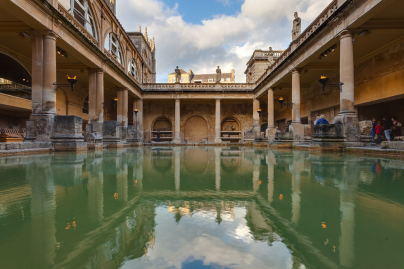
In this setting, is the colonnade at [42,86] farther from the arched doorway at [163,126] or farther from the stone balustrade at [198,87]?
the arched doorway at [163,126]

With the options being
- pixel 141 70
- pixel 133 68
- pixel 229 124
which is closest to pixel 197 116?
pixel 229 124

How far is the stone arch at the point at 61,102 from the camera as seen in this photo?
16422 mm

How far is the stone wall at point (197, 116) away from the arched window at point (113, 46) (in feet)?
29.4

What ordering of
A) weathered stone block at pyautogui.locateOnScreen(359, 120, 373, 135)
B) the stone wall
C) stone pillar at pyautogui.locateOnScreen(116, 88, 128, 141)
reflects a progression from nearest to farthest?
weathered stone block at pyautogui.locateOnScreen(359, 120, 373, 135) → stone pillar at pyautogui.locateOnScreen(116, 88, 128, 141) → the stone wall

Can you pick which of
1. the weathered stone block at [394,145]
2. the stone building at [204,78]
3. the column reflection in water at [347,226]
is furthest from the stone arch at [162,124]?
the stone building at [204,78]

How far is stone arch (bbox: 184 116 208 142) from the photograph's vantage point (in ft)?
92.0

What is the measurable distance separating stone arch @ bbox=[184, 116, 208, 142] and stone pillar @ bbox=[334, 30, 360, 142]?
19.9m

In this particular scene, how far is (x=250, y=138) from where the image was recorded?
19766 millimetres

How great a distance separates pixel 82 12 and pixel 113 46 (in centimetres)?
496

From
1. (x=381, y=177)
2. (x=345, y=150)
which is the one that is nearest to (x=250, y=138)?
(x=345, y=150)

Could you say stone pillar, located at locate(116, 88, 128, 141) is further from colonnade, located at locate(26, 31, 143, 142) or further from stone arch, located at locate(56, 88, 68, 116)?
colonnade, located at locate(26, 31, 143, 142)

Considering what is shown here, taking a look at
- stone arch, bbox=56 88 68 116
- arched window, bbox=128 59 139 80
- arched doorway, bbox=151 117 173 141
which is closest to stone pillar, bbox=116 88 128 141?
stone arch, bbox=56 88 68 116

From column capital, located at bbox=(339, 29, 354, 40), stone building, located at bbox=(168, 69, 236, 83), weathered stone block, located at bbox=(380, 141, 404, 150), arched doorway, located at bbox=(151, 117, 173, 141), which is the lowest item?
weathered stone block, located at bbox=(380, 141, 404, 150)

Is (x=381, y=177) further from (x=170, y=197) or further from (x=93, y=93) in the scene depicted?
(x=93, y=93)
